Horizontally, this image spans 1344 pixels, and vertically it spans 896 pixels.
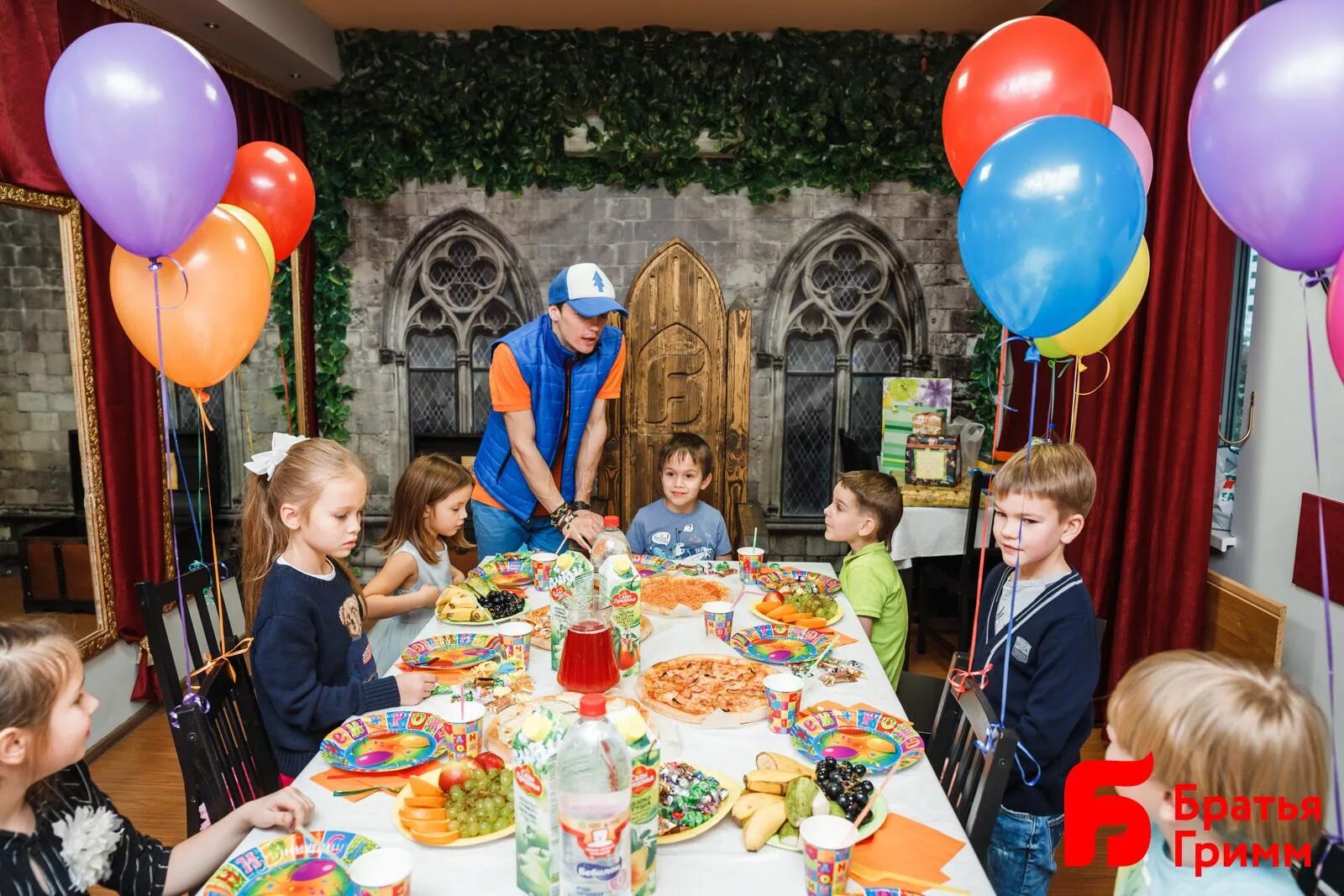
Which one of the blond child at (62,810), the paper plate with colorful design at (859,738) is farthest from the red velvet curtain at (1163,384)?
the blond child at (62,810)

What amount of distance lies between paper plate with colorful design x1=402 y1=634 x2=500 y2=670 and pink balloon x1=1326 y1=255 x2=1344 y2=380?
1727mm

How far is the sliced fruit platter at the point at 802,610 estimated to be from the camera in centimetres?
227

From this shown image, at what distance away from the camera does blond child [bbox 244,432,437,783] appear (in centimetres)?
175

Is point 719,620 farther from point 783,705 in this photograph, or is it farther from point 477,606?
point 477,606

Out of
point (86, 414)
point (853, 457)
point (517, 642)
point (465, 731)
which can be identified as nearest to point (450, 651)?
point (517, 642)

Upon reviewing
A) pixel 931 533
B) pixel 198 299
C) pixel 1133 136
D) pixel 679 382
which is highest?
pixel 1133 136

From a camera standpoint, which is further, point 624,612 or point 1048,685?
point 624,612

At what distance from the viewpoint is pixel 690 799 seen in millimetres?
1338

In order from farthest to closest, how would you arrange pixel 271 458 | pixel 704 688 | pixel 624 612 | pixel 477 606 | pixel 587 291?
pixel 587 291 < pixel 477 606 < pixel 271 458 < pixel 624 612 < pixel 704 688

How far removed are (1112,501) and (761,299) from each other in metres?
2.21

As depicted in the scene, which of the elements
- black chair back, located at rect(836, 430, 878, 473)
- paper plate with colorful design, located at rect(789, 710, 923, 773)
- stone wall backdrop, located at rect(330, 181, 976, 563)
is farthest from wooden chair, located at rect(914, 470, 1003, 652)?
paper plate with colorful design, located at rect(789, 710, 923, 773)

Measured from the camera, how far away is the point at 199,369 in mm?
2105

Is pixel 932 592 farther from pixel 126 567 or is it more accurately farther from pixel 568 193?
pixel 126 567

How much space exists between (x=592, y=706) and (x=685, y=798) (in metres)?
0.40
